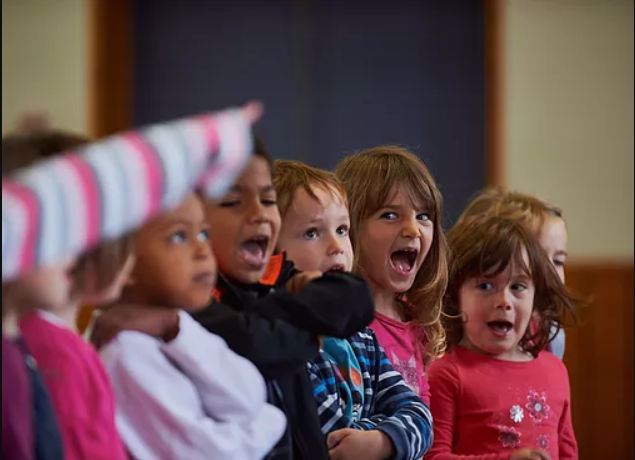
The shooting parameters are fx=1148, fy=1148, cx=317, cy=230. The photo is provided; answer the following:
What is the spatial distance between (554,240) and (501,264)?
1.09 feet

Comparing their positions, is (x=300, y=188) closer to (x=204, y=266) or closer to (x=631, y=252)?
(x=204, y=266)

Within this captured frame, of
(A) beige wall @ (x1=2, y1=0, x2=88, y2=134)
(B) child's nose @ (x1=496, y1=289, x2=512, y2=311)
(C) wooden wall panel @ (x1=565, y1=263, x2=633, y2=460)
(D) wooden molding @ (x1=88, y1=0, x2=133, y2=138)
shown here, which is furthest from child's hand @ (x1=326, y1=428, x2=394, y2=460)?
(D) wooden molding @ (x1=88, y1=0, x2=133, y2=138)

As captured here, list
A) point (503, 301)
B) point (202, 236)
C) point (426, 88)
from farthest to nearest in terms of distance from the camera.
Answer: point (426, 88)
point (503, 301)
point (202, 236)

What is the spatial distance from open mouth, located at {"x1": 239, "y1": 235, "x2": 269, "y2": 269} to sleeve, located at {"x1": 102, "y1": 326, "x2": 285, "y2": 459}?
0.59 ft

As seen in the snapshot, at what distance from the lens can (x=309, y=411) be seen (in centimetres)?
162

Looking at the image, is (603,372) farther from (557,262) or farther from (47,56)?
(47,56)

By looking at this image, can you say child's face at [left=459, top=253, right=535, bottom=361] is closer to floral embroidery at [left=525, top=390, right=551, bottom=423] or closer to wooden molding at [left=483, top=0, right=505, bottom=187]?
floral embroidery at [left=525, top=390, right=551, bottom=423]

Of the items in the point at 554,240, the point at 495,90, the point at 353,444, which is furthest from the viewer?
the point at 495,90

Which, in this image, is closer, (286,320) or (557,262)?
(286,320)

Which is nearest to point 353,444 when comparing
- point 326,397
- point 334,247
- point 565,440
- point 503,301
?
point 326,397

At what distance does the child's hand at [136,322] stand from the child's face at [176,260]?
17mm

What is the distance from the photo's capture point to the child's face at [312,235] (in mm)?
1926

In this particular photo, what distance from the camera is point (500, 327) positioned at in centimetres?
247

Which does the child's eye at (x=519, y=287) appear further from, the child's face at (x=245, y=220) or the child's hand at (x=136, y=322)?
the child's hand at (x=136, y=322)
